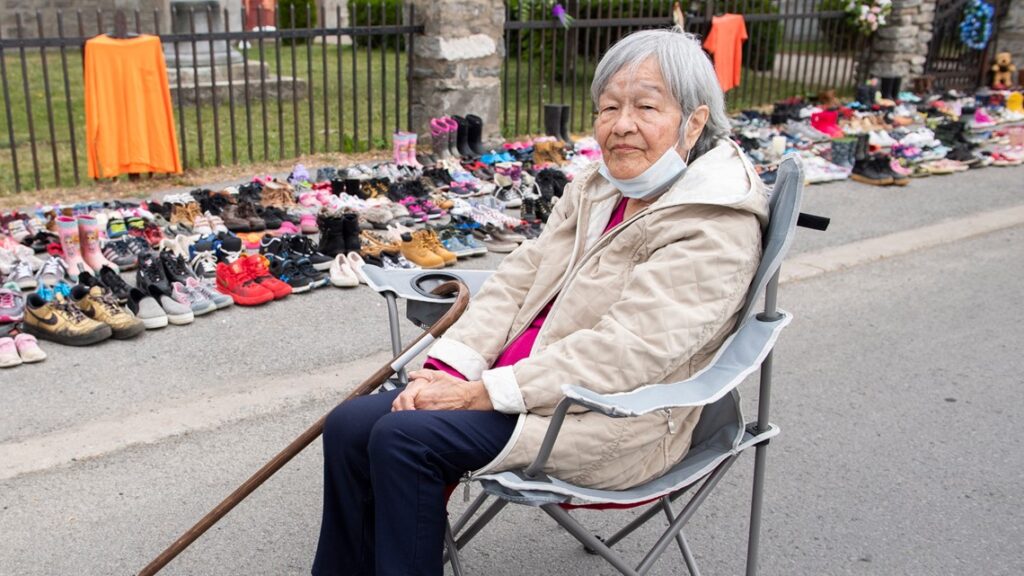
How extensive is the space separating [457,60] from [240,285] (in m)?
4.17

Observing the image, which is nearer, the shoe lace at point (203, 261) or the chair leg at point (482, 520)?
the chair leg at point (482, 520)

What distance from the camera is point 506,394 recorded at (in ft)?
7.47

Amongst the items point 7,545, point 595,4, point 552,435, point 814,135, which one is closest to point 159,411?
point 7,545

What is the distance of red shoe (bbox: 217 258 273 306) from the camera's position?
4.81 m

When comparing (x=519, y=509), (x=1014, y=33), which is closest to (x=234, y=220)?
(x=519, y=509)

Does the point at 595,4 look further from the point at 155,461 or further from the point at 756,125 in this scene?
the point at 155,461

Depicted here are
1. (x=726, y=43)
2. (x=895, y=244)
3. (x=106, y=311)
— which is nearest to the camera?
(x=106, y=311)

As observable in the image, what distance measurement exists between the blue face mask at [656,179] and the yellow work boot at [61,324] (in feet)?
8.70

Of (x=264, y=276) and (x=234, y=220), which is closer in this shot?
(x=264, y=276)

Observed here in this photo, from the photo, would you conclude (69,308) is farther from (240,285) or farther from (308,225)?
(308,225)

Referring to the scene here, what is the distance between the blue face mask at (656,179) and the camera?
98.3 inches

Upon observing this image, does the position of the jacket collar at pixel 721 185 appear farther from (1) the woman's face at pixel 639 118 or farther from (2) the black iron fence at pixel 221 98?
(2) the black iron fence at pixel 221 98

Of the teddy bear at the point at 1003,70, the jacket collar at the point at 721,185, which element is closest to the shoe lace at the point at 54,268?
the jacket collar at the point at 721,185

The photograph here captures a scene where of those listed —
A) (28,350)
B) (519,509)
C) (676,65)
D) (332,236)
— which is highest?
(676,65)
